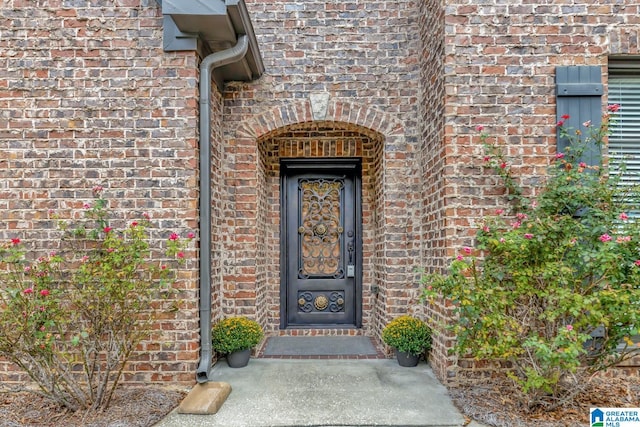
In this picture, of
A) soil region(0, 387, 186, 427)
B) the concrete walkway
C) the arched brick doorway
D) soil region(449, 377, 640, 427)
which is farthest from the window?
soil region(0, 387, 186, 427)

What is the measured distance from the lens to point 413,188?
3879 mm

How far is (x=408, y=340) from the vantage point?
3445 mm

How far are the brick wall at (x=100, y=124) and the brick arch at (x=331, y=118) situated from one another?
862mm

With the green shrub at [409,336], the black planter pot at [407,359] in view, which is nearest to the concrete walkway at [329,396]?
the black planter pot at [407,359]

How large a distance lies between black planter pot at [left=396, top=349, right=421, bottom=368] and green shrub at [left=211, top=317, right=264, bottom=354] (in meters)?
1.26

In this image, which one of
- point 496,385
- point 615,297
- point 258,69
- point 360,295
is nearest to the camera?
point 615,297

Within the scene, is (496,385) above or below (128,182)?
below

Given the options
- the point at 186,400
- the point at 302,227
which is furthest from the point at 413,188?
the point at 186,400

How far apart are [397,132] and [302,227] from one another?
1.48 metres

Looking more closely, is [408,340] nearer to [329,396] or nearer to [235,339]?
[329,396]

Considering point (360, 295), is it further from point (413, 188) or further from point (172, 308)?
point (172, 308)

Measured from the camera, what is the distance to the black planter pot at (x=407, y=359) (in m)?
3.46

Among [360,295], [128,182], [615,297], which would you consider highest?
[128,182]

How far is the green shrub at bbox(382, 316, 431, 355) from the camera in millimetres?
3436
